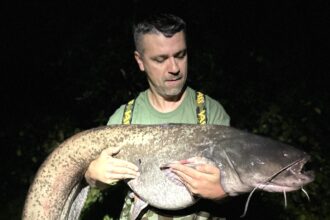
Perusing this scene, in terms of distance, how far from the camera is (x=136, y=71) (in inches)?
215

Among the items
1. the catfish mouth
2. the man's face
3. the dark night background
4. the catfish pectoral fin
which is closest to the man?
the man's face

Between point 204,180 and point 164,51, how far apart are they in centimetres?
88

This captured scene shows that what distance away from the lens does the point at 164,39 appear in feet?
8.89

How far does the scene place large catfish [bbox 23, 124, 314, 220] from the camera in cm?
236

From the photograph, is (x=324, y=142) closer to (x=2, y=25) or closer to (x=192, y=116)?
(x=192, y=116)

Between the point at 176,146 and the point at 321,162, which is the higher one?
the point at 176,146

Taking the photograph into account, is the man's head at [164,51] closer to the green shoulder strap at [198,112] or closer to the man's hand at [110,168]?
the green shoulder strap at [198,112]

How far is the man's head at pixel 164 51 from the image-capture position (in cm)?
272

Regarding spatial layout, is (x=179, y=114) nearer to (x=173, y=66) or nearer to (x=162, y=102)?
Result: (x=162, y=102)

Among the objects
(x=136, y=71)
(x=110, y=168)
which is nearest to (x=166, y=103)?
(x=110, y=168)


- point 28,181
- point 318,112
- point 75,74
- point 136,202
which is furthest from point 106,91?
point 136,202

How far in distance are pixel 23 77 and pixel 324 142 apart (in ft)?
15.1

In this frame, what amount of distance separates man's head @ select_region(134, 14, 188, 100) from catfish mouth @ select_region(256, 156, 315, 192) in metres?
0.91

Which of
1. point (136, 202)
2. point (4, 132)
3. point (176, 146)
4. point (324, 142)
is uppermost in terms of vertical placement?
point (176, 146)
